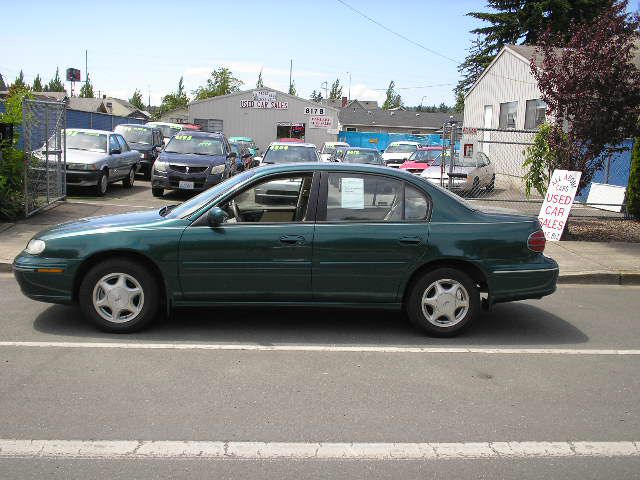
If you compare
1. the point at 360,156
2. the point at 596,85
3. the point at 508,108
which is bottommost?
the point at 360,156

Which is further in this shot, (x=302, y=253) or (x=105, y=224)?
(x=105, y=224)

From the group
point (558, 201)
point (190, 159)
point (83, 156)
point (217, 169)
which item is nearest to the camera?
point (558, 201)

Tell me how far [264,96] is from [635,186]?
131ft

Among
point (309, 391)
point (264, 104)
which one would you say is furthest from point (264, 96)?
point (309, 391)

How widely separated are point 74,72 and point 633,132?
7682 cm

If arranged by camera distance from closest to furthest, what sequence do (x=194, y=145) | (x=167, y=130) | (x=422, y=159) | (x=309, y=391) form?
1. (x=309, y=391)
2. (x=194, y=145)
3. (x=422, y=159)
4. (x=167, y=130)

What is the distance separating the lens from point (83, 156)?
49.6ft

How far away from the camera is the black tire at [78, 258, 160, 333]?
558cm

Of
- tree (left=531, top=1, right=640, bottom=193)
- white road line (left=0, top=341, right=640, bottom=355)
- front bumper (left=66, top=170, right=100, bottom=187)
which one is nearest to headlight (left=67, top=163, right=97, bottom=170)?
front bumper (left=66, top=170, right=100, bottom=187)

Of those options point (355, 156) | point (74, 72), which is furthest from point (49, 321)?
point (74, 72)

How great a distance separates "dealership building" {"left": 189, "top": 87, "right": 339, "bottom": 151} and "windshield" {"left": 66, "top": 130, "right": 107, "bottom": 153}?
3478 centimetres

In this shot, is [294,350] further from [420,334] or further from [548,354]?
[548,354]

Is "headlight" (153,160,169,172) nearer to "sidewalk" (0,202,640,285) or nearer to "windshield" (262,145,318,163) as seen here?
"windshield" (262,145,318,163)

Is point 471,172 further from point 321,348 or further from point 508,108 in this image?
Result: point 321,348
